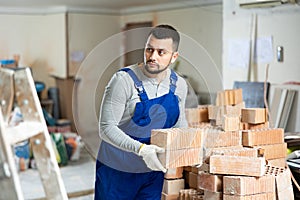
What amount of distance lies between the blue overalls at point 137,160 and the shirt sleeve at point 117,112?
0.11 ft

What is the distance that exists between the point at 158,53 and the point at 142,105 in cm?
22

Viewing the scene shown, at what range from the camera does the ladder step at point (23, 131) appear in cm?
127

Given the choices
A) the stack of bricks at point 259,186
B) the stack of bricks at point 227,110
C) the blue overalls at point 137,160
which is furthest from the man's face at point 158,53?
the stack of bricks at point 227,110

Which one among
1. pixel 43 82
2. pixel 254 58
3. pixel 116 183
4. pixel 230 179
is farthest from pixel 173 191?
pixel 43 82

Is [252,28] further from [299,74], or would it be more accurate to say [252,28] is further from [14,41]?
[14,41]

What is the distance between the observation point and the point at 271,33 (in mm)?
3549

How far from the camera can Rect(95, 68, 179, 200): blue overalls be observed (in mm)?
1849

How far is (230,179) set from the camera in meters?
2.27

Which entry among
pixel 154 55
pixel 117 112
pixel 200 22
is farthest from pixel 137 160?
pixel 200 22

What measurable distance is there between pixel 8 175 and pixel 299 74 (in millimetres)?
2636

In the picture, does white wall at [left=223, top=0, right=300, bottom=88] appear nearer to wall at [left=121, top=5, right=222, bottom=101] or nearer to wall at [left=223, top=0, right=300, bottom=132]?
wall at [left=223, top=0, right=300, bottom=132]

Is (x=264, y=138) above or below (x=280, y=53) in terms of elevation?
below

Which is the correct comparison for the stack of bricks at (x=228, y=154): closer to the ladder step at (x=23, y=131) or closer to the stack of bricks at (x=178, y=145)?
the stack of bricks at (x=178, y=145)

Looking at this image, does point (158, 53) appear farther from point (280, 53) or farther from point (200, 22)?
point (200, 22)
